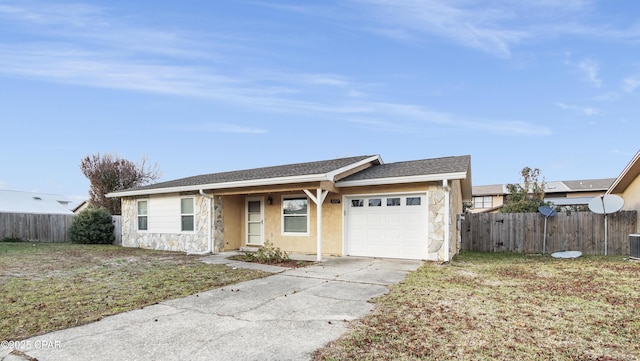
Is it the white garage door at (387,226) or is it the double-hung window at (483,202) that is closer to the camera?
the white garage door at (387,226)

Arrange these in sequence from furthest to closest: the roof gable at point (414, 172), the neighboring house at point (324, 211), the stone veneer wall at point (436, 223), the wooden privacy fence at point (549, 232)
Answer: the wooden privacy fence at point (549, 232) < the neighboring house at point (324, 211) < the stone veneer wall at point (436, 223) < the roof gable at point (414, 172)

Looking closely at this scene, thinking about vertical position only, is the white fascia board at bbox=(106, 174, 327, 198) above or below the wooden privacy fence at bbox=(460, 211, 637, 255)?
above

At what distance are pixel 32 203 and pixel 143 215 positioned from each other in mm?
14733

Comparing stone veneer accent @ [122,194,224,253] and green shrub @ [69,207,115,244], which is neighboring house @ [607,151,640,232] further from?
green shrub @ [69,207,115,244]

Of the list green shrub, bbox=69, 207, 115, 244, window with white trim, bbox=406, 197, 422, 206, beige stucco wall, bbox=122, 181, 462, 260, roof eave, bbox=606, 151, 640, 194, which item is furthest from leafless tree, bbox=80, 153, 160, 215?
roof eave, bbox=606, 151, 640, 194

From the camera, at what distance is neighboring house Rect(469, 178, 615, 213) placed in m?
30.9

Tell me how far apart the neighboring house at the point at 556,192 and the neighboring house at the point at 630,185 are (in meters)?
15.2

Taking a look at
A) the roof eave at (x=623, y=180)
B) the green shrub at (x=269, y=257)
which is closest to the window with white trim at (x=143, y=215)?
the green shrub at (x=269, y=257)

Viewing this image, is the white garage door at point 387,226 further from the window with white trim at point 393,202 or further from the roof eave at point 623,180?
the roof eave at point 623,180

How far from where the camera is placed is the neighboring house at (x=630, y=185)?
12180mm

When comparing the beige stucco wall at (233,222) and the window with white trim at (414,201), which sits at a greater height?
the window with white trim at (414,201)

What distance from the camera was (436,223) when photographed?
9.40m

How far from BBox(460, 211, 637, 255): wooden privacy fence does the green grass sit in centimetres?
987

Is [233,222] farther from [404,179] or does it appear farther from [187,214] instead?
[404,179]
